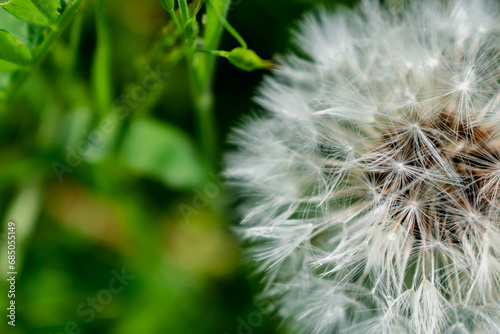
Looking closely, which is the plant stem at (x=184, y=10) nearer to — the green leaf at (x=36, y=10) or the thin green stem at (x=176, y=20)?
the thin green stem at (x=176, y=20)

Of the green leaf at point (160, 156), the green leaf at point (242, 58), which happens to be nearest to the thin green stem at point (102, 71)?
the green leaf at point (160, 156)

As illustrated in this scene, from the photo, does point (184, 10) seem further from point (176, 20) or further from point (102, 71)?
point (102, 71)

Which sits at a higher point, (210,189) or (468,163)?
(210,189)

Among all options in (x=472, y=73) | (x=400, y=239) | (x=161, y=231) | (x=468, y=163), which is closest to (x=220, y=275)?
(x=161, y=231)

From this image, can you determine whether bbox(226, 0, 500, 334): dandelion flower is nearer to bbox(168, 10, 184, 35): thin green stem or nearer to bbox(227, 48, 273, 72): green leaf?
bbox(227, 48, 273, 72): green leaf

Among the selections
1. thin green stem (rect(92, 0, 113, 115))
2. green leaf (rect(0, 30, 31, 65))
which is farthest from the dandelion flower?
green leaf (rect(0, 30, 31, 65))

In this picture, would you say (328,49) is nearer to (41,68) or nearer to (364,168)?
(364,168)

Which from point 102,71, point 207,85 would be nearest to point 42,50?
point 102,71

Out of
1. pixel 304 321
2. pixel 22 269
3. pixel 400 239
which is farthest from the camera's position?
pixel 22 269
